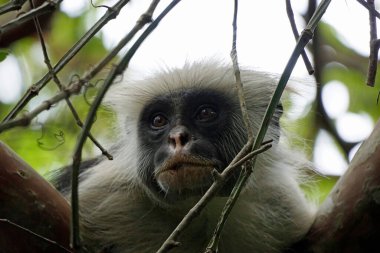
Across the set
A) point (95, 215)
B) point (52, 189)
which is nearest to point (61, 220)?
point (52, 189)

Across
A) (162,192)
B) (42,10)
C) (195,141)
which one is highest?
(42,10)

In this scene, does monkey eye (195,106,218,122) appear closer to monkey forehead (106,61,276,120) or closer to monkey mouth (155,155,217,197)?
monkey forehead (106,61,276,120)

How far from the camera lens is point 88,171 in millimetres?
4430

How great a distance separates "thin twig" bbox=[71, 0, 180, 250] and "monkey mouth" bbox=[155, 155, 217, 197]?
3.72ft

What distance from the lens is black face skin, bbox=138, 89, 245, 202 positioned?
333cm

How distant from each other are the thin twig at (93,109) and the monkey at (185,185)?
125cm

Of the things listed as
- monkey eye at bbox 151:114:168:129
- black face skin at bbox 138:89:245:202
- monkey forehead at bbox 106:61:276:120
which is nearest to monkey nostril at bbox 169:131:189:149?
black face skin at bbox 138:89:245:202

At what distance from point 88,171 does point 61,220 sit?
62.3 inches

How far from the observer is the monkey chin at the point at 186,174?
329 cm

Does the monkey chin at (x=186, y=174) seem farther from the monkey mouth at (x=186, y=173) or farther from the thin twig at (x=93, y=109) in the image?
the thin twig at (x=93, y=109)

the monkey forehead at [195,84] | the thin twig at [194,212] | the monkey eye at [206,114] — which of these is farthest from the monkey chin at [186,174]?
the thin twig at [194,212]

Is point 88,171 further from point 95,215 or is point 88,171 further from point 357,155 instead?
point 357,155

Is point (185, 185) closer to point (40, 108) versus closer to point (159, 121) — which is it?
point (159, 121)

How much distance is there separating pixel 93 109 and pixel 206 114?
1.91 meters
